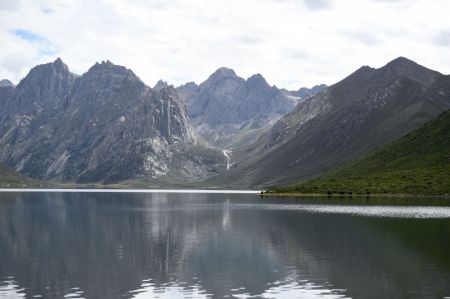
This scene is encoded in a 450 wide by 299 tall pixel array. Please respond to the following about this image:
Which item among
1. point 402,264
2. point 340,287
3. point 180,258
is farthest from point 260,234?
point 340,287

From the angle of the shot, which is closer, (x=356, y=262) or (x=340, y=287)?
(x=340, y=287)

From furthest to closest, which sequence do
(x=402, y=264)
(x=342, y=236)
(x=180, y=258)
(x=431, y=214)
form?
(x=431, y=214) < (x=342, y=236) < (x=180, y=258) < (x=402, y=264)

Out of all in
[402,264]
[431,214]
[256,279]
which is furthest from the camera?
[431,214]

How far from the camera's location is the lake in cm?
5053

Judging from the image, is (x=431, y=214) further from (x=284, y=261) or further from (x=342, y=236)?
(x=284, y=261)

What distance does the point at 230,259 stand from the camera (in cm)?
6744

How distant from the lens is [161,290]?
50.9 metres

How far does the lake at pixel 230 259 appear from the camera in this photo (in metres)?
50.5

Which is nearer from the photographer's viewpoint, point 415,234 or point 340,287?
point 340,287

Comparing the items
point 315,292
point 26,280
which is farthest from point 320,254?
point 26,280

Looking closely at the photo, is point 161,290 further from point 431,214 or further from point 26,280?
point 431,214

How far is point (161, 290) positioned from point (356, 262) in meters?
23.5

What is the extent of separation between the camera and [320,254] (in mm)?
70438

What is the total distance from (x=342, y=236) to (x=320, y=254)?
1915cm
